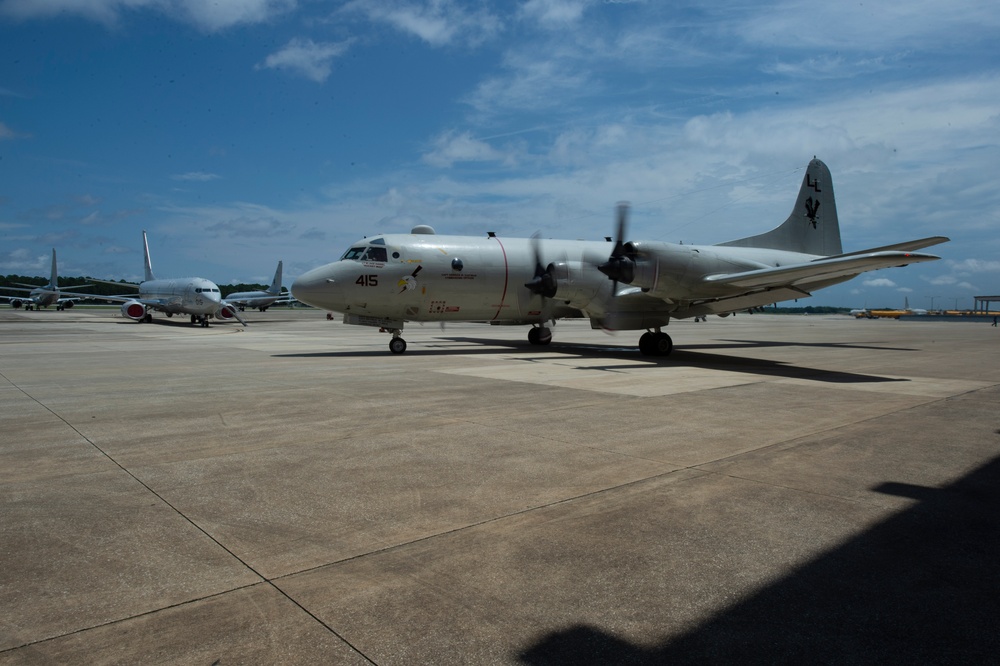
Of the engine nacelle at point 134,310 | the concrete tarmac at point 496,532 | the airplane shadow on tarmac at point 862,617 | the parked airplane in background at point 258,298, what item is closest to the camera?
the airplane shadow on tarmac at point 862,617

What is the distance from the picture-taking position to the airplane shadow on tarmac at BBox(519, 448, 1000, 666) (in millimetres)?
2816

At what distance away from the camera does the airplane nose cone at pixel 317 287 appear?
18.3 m

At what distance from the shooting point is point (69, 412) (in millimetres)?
8836

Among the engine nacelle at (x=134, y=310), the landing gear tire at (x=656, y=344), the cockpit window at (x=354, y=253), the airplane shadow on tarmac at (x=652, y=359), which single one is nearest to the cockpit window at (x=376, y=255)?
the cockpit window at (x=354, y=253)

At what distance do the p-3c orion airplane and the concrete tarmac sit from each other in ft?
26.1

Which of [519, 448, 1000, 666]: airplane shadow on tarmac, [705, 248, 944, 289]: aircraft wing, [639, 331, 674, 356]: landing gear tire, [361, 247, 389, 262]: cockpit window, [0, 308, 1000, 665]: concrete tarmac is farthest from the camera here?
[639, 331, 674, 356]: landing gear tire

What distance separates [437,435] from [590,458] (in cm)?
198

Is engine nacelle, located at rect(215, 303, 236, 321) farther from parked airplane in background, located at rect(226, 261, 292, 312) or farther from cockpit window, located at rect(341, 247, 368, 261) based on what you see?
cockpit window, located at rect(341, 247, 368, 261)

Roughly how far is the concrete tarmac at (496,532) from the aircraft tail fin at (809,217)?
49.5 ft

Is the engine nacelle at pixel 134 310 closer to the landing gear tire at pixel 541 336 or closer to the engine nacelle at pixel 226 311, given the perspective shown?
the engine nacelle at pixel 226 311

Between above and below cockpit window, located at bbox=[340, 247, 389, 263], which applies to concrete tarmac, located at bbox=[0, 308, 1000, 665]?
below

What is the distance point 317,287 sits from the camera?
1833 centimetres

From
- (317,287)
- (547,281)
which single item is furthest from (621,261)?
(317,287)

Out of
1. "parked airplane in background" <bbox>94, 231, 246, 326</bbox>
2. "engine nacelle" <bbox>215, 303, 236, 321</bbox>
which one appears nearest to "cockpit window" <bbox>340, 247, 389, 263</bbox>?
"parked airplane in background" <bbox>94, 231, 246, 326</bbox>
